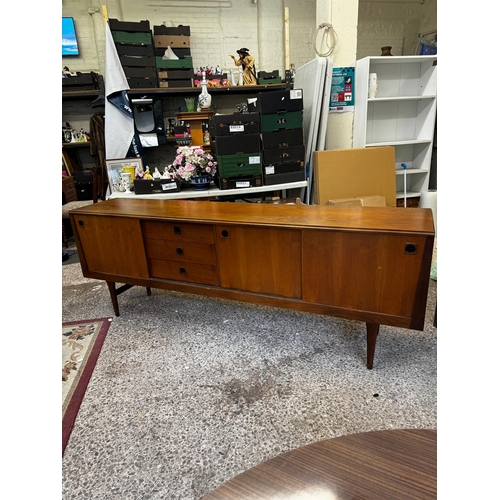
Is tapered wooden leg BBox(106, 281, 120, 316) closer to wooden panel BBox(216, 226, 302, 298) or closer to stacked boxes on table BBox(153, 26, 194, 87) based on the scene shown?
wooden panel BBox(216, 226, 302, 298)

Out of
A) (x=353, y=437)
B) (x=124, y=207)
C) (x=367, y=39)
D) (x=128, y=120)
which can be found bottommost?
(x=353, y=437)

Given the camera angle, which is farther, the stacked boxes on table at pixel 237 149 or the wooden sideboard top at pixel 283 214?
the stacked boxes on table at pixel 237 149

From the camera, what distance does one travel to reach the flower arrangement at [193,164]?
2.72 meters

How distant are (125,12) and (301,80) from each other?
302cm

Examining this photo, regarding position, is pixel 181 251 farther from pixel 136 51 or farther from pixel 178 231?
pixel 136 51

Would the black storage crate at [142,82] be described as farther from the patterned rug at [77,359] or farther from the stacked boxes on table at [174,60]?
the patterned rug at [77,359]

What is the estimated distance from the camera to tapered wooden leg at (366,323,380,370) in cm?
157

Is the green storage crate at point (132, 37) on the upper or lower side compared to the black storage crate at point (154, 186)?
upper

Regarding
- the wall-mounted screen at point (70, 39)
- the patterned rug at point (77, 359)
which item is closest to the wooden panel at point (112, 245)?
the patterned rug at point (77, 359)

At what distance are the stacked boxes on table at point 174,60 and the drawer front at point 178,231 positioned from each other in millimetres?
3384

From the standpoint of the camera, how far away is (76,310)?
7.92ft

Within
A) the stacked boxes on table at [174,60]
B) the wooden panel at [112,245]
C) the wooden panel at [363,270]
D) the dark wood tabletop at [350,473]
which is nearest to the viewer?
the dark wood tabletop at [350,473]

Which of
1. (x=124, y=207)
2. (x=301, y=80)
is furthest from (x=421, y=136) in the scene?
(x=124, y=207)
